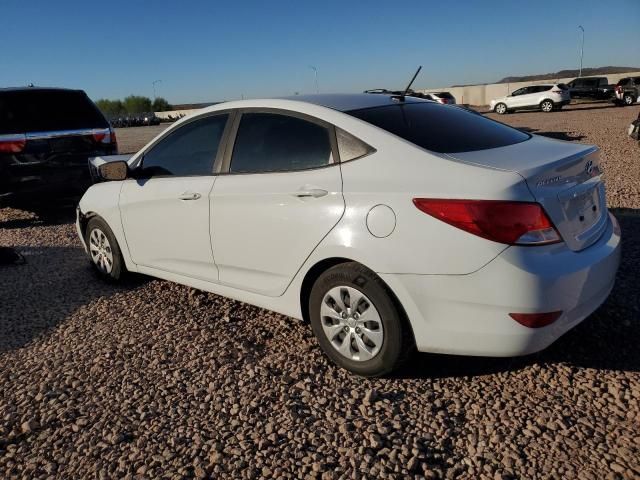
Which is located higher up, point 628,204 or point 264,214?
point 264,214

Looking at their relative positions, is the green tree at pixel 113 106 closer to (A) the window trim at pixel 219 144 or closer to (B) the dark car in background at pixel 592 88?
(B) the dark car in background at pixel 592 88

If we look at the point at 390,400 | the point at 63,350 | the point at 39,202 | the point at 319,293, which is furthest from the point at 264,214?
the point at 39,202

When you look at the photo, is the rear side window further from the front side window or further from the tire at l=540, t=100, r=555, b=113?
the tire at l=540, t=100, r=555, b=113

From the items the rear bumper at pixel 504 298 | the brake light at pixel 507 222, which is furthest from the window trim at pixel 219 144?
the brake light at pixel 507 222

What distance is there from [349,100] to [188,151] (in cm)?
130

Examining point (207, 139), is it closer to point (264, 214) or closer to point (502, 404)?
point (264, 214)

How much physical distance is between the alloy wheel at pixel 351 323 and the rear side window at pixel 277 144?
789 millimetres

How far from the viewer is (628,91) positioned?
29516 millimetres

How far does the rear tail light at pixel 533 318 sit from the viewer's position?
8.25 feet

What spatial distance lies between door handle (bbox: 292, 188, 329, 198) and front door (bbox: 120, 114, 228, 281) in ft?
2.77

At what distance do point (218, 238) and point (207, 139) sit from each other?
2.61 feet

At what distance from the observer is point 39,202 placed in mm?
7309

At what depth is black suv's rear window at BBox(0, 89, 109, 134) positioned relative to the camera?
22.9ft

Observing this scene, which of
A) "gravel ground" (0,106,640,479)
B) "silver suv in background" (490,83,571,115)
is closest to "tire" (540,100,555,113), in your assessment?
"silver suv in background" (490,83,571,115)
